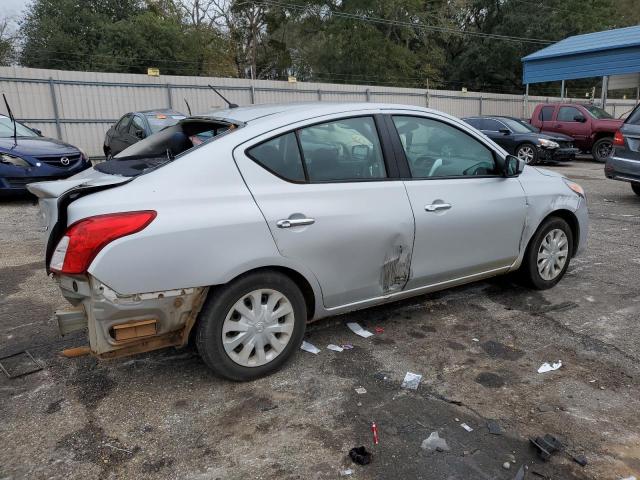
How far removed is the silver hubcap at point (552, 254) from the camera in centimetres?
459

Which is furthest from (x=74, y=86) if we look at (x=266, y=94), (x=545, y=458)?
(x=545, y=458)

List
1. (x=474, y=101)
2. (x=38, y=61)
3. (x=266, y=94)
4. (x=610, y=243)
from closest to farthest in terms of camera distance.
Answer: (x=610, y=243) < (x=266, y=94) < (x=474, y=101) < (x=38, y=61)

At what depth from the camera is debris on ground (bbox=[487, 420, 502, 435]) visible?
2.74 metres

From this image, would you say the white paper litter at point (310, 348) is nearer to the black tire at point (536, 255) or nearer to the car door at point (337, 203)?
the car door at point (337, 203)

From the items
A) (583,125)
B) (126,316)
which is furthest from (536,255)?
(583,125)

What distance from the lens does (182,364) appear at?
137 inches

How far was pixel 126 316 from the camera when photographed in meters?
2.77

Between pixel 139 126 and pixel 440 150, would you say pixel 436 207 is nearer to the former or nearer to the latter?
pixel 440 150

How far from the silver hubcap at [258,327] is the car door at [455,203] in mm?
1045

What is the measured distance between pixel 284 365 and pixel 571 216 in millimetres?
2998

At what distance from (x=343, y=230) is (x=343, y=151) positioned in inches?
21.9

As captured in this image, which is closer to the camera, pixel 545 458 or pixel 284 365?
pixel 545 458

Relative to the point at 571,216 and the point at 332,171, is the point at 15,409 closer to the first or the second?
the point at 332,171

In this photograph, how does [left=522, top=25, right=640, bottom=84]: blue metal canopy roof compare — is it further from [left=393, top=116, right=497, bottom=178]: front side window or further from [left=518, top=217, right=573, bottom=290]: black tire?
[left=393, top=116, right=497, bottom=178]: front side window
